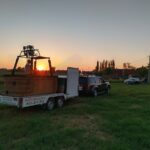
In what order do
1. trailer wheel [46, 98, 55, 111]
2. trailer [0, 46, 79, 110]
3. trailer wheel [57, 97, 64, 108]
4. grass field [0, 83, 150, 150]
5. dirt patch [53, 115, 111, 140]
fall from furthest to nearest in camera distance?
trailer wheel [57, 97, 64, 108] → trailer wheel [46, 98, 55, 111] → trailer [0, 46, 79, 110] → dirt patch [53, 115, 111, 140] → grass field [0, 83, 150, 150]

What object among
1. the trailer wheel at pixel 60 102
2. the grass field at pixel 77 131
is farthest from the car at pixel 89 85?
the grass field at pixel 77 131

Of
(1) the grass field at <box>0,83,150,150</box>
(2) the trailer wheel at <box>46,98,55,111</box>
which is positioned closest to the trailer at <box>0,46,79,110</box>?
(2) the trailer wheel at <box>46,98,55,111</box>

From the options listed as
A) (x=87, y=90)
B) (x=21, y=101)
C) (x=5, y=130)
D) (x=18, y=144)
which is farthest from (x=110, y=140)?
(x=87, y=90)

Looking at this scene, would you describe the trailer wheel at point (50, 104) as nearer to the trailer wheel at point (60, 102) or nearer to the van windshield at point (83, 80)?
the trailer wheel at point (60, 102)

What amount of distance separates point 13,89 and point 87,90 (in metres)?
8.02

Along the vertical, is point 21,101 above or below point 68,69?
below

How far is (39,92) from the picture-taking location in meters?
12.7

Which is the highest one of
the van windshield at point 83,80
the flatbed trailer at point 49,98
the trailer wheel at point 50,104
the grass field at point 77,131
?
the van windshield at point 83,80

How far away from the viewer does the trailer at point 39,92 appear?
1170 cm

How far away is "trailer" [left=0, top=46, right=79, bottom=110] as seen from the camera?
11702 millimetres

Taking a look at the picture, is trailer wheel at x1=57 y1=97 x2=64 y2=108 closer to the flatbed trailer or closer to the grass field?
the flatbed trailer

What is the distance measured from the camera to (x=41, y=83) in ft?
41.8

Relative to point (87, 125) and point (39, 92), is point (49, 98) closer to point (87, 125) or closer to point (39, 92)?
point (39, 92)

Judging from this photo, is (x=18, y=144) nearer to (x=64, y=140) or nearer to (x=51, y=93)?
(x=64, y=140)
